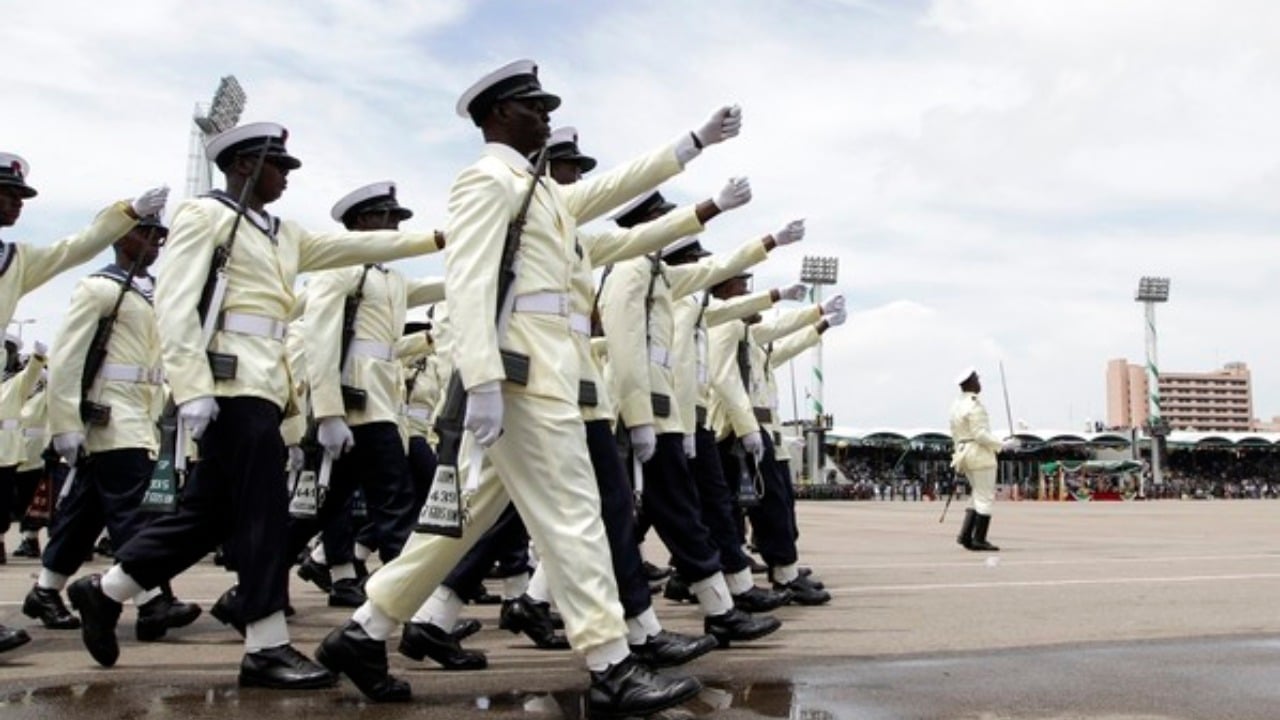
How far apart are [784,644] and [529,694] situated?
1841 millimetres

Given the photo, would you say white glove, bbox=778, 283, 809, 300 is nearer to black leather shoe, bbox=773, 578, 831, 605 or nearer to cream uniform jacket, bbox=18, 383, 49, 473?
black leather shoe, bbox=773, 578, 831, 605

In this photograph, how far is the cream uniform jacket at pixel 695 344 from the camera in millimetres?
→ 6992

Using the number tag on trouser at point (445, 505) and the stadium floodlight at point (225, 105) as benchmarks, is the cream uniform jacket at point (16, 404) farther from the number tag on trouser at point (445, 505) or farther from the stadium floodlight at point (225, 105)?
the stadium floodlight at point (225, 105)

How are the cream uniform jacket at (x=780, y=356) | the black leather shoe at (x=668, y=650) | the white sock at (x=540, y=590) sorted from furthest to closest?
the cream uniform jacket at (x=780, y=356), the white sock at (x=540, y=590), the black leather shoe at (x=668, y=650)

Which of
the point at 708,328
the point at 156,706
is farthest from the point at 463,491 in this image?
the point at 708,328

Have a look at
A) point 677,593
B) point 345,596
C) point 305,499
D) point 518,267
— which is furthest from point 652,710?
point 677,593

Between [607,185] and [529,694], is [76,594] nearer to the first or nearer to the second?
[529,694]

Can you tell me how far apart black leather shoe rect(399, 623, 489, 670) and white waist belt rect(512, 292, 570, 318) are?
159 cm

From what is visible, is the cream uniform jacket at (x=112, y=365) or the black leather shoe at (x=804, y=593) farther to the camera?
the black leather shoe at (x=804, y=593)

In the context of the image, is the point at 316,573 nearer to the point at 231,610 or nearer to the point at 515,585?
the point at 515,585

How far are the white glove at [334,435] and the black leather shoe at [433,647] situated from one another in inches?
57.3

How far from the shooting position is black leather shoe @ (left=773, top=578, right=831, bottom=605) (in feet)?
26.3

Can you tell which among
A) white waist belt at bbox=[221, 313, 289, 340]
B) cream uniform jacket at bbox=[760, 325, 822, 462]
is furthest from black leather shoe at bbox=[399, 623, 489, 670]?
cream uniform jacket at bbox=[760, 325, 822, 462]

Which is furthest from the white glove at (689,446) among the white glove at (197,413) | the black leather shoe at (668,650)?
the white glove at (197,413)
